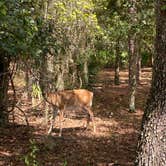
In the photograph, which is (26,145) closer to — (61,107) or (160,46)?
(61,107)

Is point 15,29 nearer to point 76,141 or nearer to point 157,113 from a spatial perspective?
point 157,113

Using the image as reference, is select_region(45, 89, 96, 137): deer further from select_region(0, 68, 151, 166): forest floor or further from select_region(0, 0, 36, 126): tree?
select_region(0, 0, 36, 126): tree

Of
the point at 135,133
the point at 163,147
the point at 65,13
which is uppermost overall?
the point at 65,13

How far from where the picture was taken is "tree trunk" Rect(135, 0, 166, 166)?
615 centimetres

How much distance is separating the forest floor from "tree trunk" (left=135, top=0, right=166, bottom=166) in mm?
1209

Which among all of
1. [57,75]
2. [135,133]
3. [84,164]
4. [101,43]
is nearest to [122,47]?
[101,43]

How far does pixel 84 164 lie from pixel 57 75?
5573 mm

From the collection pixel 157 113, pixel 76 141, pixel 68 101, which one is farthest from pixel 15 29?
pixel 68 101

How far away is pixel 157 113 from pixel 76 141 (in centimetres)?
512

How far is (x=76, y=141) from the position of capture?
436 inches

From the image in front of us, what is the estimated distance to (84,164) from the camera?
893 cm

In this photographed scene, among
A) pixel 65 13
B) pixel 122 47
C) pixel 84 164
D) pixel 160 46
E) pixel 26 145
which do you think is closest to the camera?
pixel 160 46

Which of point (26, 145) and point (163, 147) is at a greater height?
point (163, 147)

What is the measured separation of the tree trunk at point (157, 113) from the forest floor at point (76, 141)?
1209 millimetres
